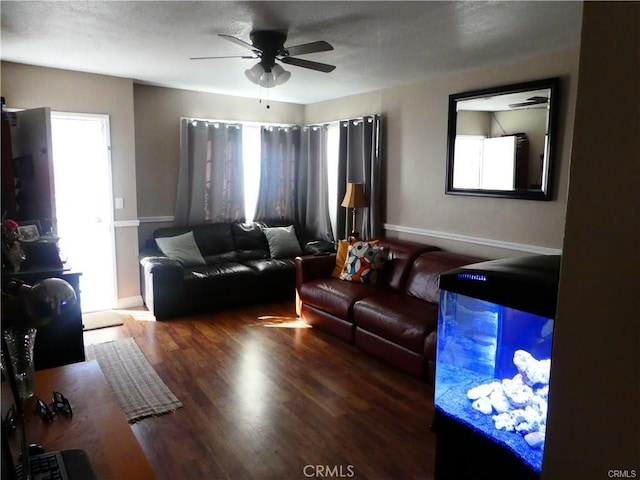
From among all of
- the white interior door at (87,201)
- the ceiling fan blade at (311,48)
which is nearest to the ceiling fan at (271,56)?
the ceiling fan blade at (311,48)

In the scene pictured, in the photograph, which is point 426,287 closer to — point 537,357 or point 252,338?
point 252,338

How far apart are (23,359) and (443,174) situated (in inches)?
146

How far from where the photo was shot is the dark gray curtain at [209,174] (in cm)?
530

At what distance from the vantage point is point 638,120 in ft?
2.41

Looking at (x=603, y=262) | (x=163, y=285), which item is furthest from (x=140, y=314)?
(x=603, y=262)

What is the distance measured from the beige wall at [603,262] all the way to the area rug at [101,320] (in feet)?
13.9

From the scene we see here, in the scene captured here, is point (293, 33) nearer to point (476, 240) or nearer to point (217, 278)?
point (476, 240)

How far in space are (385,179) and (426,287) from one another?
64.5 inches

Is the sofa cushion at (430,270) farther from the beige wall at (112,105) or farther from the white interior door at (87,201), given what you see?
the white interior door at (87,201)

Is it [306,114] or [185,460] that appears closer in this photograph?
[185,460]

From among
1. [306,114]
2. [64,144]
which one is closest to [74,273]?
[64,144]

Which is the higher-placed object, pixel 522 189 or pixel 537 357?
pixel 522 189

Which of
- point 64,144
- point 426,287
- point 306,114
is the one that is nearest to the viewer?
point 426,287

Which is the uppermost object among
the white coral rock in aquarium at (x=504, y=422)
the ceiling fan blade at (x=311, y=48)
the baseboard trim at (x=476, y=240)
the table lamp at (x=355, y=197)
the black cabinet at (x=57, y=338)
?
the ceiling fan blade at (x=311, y=48)
